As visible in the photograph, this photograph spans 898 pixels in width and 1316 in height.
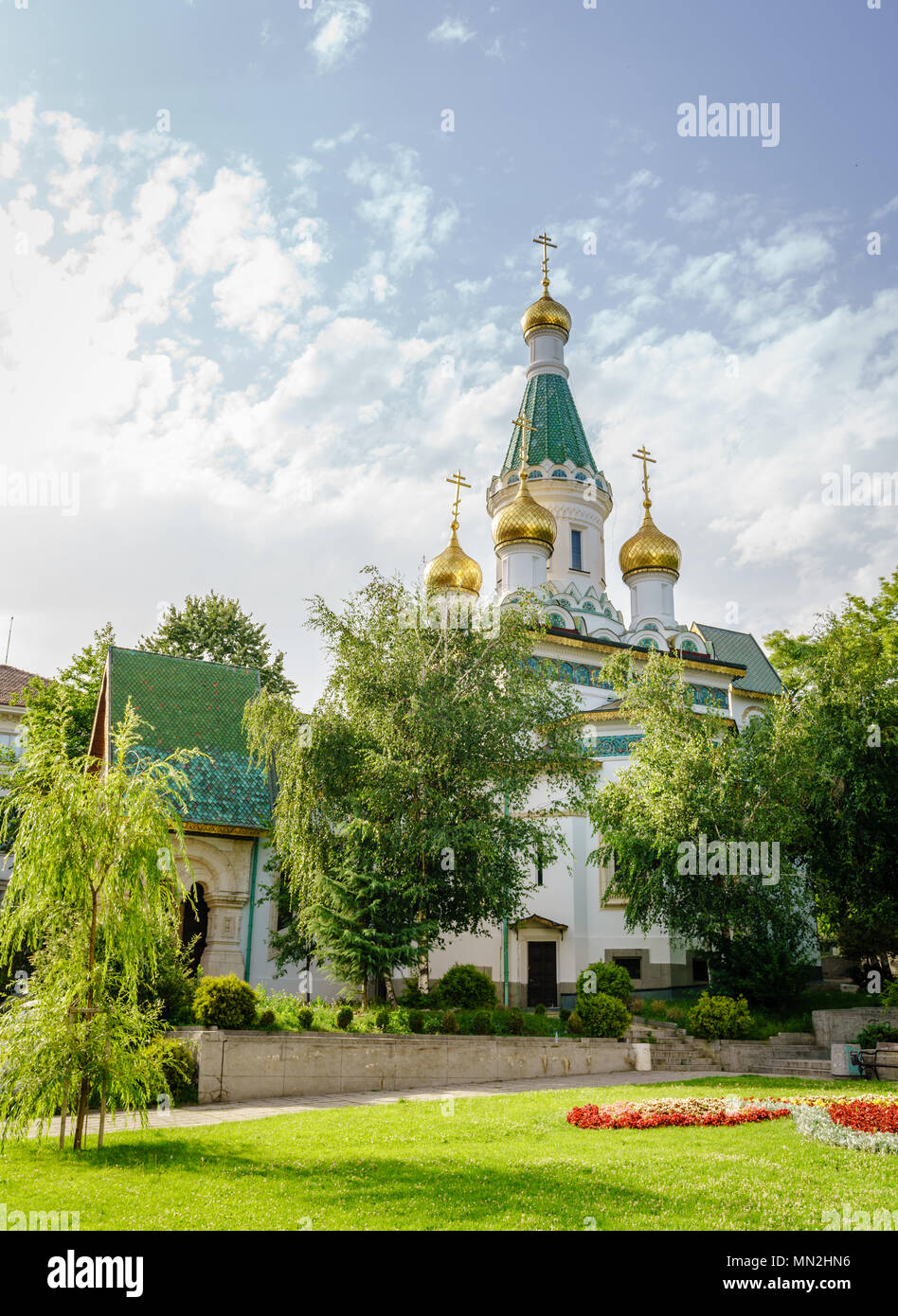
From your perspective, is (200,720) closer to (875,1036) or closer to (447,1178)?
(875,1036)

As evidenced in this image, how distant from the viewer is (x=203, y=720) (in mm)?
27422

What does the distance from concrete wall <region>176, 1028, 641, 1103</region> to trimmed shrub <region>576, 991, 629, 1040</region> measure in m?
0.65

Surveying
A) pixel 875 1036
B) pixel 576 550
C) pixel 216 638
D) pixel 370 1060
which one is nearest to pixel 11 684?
pixel 216 638

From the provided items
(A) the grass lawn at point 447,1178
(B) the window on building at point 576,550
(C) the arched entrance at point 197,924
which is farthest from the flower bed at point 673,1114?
(B) the window on building at point 576,550

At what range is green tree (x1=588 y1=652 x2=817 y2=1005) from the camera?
21984 mm

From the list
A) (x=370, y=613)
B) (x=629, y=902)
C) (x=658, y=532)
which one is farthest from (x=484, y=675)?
(x=658, y=532)

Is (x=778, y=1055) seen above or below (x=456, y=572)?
below

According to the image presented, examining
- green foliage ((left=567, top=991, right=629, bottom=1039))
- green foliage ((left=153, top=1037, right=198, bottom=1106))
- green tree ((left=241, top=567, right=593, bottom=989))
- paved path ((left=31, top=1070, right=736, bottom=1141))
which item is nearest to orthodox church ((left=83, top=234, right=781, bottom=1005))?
green tree ((left=241, top=567, right=593, bottom=989))

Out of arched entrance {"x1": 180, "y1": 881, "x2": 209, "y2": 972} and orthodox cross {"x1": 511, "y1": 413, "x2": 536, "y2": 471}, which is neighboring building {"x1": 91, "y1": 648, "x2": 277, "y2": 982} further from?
orthodox cross {"x1": 511, "y1": 413, "x2": 536, "y2": 471}

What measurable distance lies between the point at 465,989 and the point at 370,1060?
15.2ft

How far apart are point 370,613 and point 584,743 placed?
10.3 metres

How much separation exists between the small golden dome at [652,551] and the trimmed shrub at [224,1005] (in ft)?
95.7

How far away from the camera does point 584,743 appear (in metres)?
29.9

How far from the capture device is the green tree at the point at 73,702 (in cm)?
2933
